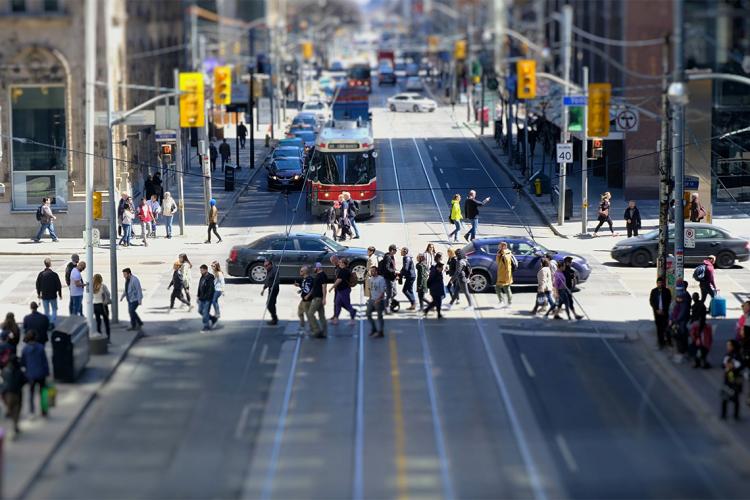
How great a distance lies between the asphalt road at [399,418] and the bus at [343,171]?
51.5 feet

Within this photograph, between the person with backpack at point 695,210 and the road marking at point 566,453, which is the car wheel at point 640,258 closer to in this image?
the person with backpack at point 695,210

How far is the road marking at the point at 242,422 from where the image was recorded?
81.1ft

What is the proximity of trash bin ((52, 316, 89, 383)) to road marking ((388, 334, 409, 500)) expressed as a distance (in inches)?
233

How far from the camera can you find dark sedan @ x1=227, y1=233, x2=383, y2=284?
40.2 m

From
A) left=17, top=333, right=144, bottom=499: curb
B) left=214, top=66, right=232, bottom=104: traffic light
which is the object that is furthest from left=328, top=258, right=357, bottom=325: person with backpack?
left=214, top=66, right=232, bottom=104: traffic light

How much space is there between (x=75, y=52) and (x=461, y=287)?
2035cm

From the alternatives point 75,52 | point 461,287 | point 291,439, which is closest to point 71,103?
point 75,52

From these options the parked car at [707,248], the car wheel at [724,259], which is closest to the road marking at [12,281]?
the parked car at [707,248]

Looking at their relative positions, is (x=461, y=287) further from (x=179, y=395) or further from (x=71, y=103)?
(x=71, y=103)

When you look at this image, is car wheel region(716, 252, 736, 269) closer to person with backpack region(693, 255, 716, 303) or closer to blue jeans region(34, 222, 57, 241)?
person with backpack region(693, 255, 716, 303)

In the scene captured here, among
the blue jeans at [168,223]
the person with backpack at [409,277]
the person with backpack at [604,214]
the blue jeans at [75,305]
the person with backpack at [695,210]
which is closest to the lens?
the blue jeans at [75,305]

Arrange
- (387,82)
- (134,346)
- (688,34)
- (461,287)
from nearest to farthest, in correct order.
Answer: (134,346) → (461,287) → (688,34) → (387,82)

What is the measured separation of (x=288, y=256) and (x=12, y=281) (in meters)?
7.64

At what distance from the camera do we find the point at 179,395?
27734 millimetres
